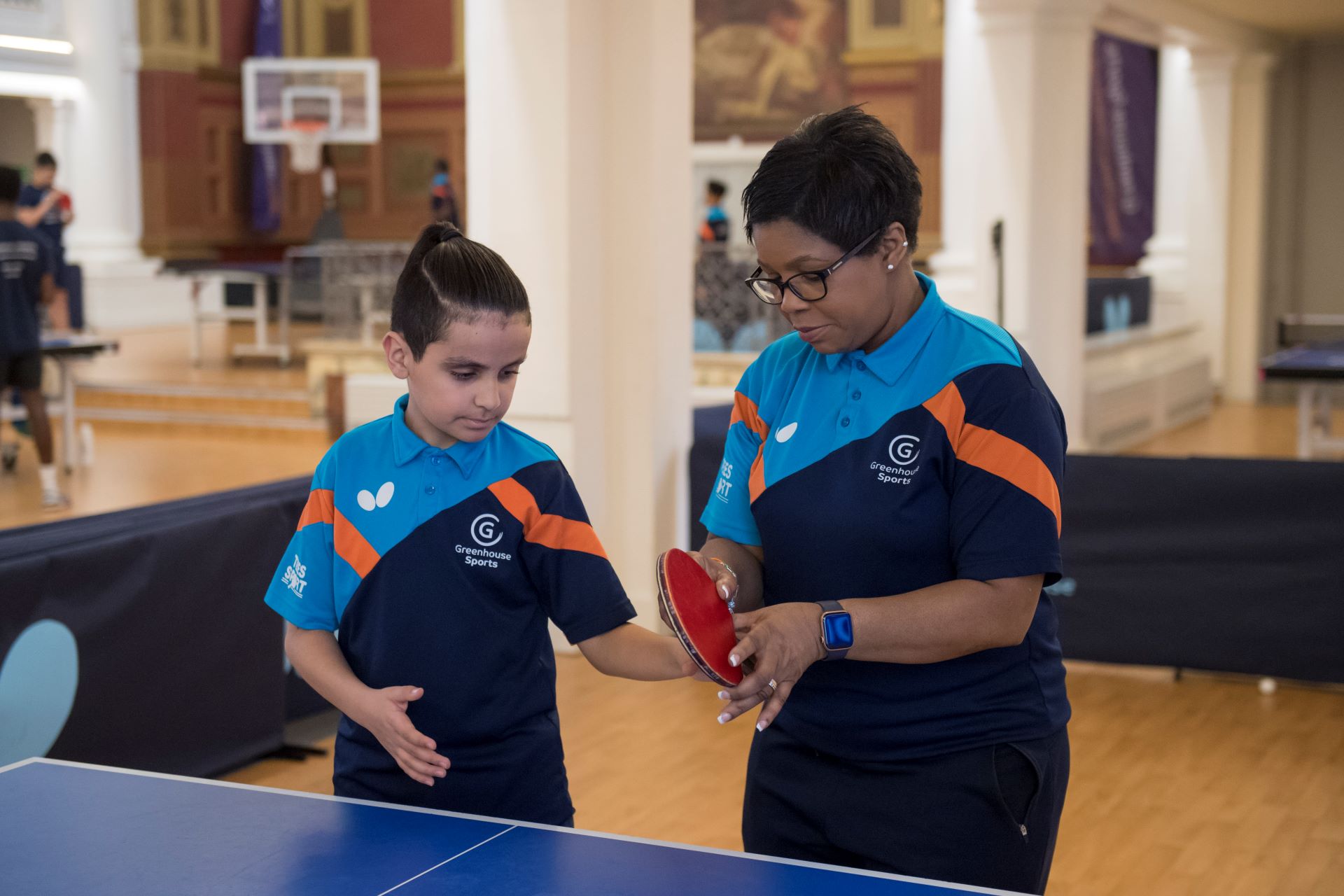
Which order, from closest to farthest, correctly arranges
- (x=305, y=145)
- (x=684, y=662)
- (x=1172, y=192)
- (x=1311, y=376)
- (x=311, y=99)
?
(x=684, y=662)
(x=1311, y=376)
(x=1172, y=192)
(x=311, y=99)
(x=305, y=145)

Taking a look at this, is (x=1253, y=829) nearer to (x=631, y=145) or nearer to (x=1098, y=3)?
(x=631, y=145)

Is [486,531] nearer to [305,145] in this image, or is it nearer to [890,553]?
[890,553]

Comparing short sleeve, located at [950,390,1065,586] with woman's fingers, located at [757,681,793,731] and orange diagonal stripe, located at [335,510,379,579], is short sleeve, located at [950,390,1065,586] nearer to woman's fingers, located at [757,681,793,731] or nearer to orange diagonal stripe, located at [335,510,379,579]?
woman's fingers, located at [757,681,793,731]

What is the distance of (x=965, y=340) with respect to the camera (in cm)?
179

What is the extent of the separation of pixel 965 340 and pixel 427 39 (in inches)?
695

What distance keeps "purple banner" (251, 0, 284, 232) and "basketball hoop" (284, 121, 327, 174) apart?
27 cm

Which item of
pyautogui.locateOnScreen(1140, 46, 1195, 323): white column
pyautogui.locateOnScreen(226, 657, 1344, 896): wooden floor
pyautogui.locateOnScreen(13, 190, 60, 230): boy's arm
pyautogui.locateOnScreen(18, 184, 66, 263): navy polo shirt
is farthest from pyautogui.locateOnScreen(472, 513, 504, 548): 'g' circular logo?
pyautogui.locateOnScreen(1140, 46, 1195, 323): white column

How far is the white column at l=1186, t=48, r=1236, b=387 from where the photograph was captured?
47.8ft

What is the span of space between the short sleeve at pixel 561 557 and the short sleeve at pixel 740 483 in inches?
7.2

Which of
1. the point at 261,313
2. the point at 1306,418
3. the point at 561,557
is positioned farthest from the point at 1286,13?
the point at 561,557

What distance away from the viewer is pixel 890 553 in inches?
69.7

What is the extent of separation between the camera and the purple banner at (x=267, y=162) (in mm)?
18344

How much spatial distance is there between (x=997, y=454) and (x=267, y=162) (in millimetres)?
18070

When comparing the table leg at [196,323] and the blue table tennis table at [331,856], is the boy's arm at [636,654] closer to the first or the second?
the blue table tennis table at [331,856]
